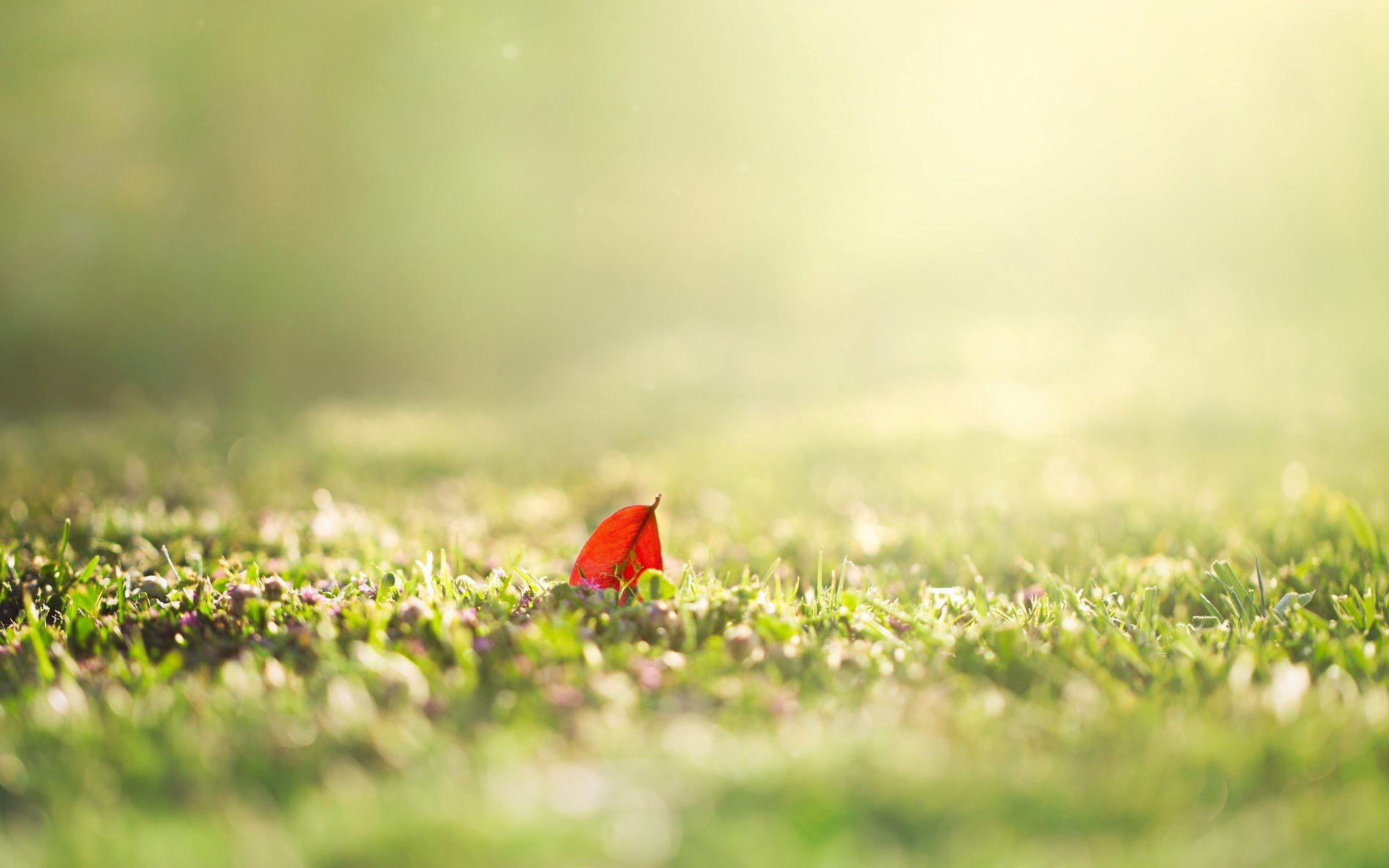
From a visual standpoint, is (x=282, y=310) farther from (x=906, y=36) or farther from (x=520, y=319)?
(x=906, y=36)

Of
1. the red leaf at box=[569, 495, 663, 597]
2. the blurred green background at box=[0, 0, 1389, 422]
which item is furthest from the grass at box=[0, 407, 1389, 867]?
the blurred green background at box=[0, 0, 1389, 422]

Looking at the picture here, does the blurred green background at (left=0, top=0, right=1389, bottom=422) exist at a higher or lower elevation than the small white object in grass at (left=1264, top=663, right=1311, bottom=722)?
higher

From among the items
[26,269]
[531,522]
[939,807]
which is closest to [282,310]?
[26,269]

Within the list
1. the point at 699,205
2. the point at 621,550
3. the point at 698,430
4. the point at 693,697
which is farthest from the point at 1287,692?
the point at 699,205

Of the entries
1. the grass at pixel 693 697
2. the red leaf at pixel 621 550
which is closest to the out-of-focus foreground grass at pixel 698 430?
the grass at pixel 693 697

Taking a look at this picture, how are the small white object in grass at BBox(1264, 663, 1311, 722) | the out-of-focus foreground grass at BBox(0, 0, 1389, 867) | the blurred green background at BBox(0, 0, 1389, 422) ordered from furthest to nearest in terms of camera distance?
1. the blurred green background at BBox(0, 0, 1389, 422)
2. the small white object in grass at BBox(1264, 663, 1311, 722)
3. the out-of-focus foreground grass at BBox(0, 0, 1389, 867)

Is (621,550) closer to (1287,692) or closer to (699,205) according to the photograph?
(1287,692)

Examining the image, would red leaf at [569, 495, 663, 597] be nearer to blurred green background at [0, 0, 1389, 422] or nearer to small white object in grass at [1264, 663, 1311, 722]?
small white object in grass at [1264, 663, 1311, 722]
